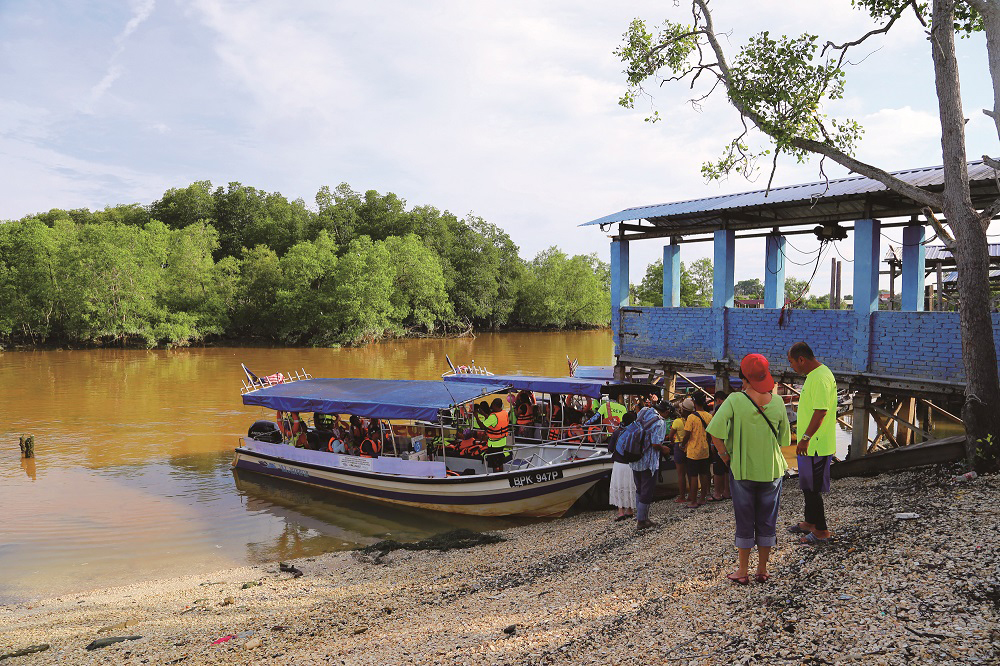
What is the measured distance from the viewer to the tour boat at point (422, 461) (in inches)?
416

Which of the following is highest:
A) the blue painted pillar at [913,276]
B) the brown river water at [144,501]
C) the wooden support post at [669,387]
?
the blue painted pillar at [913,276]

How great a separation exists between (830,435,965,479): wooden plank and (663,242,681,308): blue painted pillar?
267 inches

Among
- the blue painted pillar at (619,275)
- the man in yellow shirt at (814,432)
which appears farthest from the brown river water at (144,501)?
the blue painted pillar at (619,275)

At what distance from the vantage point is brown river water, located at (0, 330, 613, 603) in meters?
10.2

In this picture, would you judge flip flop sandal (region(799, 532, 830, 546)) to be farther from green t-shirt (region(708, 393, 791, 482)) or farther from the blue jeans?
green t-shirt (region(708, 393, 791, 482))

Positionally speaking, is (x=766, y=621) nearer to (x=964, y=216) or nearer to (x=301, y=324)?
(x=964, y=216)

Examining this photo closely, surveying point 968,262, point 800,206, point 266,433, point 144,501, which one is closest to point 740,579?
point 968,262

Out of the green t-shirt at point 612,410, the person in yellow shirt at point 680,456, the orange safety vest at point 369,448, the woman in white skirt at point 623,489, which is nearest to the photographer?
the woman in white skirt at point 623,489

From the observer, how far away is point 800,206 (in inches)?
503

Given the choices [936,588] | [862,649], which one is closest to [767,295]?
[936,588]

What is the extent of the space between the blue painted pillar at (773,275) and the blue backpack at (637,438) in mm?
7809

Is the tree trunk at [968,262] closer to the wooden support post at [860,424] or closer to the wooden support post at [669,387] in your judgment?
the wooden support post at [860,424]

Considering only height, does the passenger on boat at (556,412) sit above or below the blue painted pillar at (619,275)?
below

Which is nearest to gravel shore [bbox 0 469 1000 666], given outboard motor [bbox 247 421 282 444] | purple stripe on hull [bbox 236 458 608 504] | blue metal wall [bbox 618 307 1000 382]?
purple stripe on hull [bbox 236 458 608 504]
